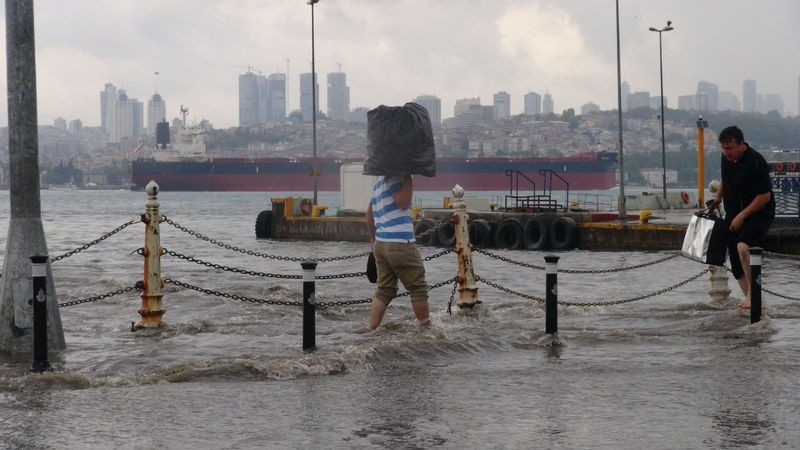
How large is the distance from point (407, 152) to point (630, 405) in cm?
346

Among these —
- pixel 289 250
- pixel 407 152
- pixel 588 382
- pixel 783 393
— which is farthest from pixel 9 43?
pixel 289 250

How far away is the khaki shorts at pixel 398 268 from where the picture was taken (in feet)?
32.5

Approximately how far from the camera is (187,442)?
6328mm

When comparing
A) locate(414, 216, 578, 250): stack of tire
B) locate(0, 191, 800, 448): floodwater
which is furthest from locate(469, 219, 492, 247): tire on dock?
locate(0, 191, 800, 448): floodwater

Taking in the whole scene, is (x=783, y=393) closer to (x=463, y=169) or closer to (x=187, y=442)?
(x=187, y=442)

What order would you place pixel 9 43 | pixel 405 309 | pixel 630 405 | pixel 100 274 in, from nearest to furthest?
pixel 630 405 < pixel 9 43 < pixel 405 309 < pixel 100 274

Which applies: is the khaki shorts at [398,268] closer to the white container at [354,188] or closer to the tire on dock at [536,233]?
the tire on dock at [536,233]

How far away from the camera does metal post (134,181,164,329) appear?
1175 centimetres

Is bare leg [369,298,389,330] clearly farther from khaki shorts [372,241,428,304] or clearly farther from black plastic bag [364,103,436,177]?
black plastic bag [364,103,436,177]

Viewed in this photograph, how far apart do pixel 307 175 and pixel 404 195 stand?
445 feet

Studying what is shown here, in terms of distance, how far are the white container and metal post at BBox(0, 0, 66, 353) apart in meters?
33.1

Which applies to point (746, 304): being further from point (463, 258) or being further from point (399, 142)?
point (399, 142)

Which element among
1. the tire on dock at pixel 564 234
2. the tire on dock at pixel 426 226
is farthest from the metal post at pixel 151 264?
the tire on dock at pixel 426 226

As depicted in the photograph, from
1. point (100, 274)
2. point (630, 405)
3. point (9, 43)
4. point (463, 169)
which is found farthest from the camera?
point (463, 169)
